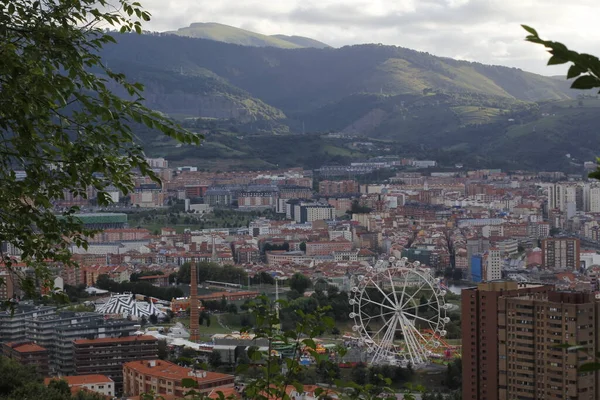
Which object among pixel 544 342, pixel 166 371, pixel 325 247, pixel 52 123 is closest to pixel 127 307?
pixel 166 371

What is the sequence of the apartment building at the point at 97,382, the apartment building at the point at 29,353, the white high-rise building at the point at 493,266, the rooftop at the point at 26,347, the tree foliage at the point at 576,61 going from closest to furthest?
1. the tree foliage at the point at 576,61
2. the apartment building at the point at 97,382
3. the apartment building at the point at 29,353
4. the rooftop at the point at 26,347
5. the white high-rise building at the point at 493,266

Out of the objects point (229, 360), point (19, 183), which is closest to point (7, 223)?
point (19, 183)

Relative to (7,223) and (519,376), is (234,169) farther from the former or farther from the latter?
(7,223)

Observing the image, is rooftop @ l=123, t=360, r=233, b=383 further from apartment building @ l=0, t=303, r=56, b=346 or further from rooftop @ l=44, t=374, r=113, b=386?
apartment building @ l=0, t=303, r=56, b=346

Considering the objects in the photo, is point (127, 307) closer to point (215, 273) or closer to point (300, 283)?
point (300, 283)

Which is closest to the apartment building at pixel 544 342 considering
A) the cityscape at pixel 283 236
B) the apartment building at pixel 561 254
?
the cityscape at pixel 283 236

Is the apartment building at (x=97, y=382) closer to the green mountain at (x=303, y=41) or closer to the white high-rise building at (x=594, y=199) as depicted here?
the white high-rise building at (x=594, y=199)
